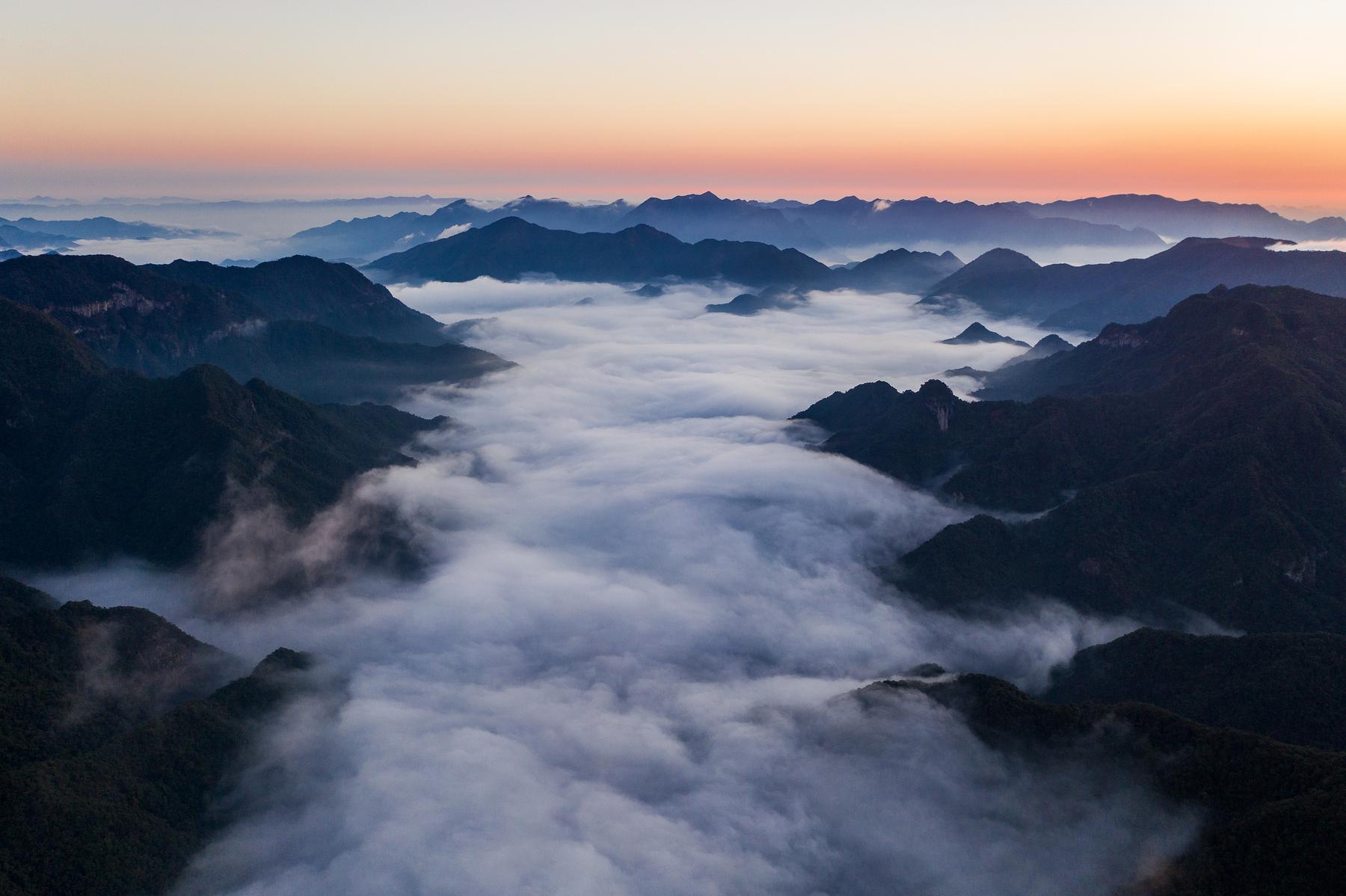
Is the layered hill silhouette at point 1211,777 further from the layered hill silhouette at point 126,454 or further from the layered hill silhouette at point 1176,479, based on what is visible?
the layered hill silhouette at point 126,454

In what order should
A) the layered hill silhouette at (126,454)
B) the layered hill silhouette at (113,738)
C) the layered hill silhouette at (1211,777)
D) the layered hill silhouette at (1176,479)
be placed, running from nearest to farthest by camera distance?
the layered hill silhouette at (1211,777) → the layered hill silhouette at (113,738) → the layered hill silhouette at (1176,479) → the layered hill silhouette at (126,454)

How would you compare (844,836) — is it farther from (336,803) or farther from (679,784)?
(336,803)

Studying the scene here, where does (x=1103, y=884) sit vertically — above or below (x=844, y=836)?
above

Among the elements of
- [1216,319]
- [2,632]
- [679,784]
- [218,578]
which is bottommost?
[679,784]

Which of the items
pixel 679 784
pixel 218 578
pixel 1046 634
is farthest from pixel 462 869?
pixel 1046 634

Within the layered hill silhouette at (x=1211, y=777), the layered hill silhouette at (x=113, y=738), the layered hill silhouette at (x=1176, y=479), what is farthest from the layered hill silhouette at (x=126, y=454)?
the layered hill silhouette at (x=1211, y=777)

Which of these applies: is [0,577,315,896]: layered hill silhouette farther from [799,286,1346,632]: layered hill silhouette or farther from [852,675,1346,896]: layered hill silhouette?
[799,286,1346,632]: layered hill silhouette
